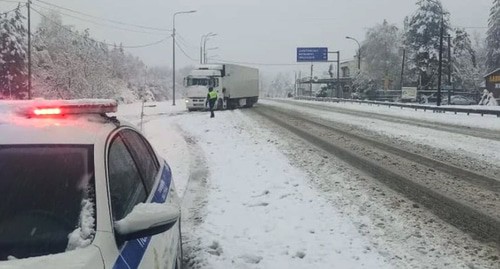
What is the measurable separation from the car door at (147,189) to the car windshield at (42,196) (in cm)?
21

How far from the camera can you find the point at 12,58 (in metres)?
53.0

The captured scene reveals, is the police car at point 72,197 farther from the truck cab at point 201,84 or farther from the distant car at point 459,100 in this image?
the distant car at point 459,100

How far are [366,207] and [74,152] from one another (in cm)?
592

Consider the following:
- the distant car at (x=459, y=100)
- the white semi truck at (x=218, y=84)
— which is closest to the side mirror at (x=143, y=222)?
the white semi truck at (x=218, y=84)

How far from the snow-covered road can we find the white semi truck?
27.1 metres

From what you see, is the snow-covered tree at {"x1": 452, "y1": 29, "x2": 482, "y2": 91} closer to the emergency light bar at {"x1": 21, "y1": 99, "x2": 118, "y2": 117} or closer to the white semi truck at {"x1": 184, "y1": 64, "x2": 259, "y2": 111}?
the white semi truck at {"x1": 184, "y1": 64, "x2": 259, "y2": 111}

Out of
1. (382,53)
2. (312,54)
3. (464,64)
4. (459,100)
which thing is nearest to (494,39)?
(464,64)

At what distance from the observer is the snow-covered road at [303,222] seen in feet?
18.1

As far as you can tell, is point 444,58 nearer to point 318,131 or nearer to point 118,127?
point 318,131

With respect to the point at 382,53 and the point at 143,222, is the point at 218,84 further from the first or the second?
the point at 382,53

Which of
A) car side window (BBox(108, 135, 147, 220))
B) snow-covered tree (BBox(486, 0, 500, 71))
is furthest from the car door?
snow-covered tree (BBox(486, 0, 500, 71))

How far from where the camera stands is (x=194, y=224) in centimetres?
690

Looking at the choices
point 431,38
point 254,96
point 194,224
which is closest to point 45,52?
point 254,96

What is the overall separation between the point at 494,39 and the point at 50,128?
89390 millimetres
